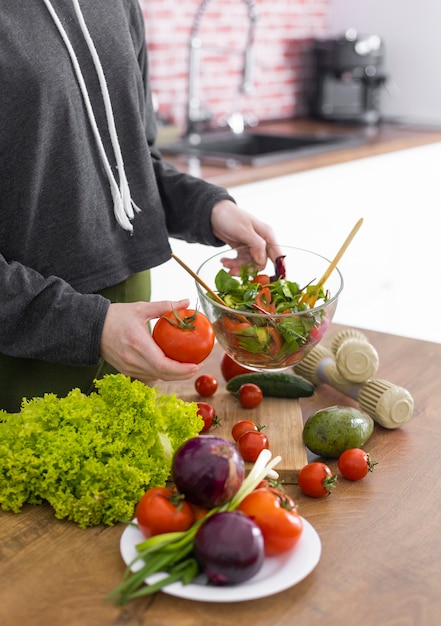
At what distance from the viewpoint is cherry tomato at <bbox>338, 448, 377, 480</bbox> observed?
1157 millimetres

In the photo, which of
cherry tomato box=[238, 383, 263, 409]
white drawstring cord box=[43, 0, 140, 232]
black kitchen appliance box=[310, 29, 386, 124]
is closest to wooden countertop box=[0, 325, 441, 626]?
cherry tomato box=[238, 383, 263, 409]

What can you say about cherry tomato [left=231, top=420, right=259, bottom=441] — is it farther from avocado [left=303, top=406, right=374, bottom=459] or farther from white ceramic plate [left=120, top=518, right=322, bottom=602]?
white ceramic plate [left=120, top=518, right=322, bottom=602]

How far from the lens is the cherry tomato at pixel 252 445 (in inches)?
46.7

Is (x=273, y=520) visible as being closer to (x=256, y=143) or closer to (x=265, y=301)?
(x=265, y=301)

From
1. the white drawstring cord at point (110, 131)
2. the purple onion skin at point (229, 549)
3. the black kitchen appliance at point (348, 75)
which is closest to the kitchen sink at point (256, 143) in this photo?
the black kitchen appliance at point (348, 75)

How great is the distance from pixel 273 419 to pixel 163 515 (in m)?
0.45

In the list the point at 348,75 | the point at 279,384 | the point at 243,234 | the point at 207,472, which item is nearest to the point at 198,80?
the point at 348,75

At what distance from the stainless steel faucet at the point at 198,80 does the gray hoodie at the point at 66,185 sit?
74.9 inches

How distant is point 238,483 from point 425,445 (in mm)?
461

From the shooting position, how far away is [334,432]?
122cm

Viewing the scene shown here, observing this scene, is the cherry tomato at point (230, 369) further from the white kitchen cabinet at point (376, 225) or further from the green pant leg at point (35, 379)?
the white kitchen cabinet at point (376, 225)

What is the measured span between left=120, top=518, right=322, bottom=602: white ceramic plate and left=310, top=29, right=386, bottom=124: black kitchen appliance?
3.37 m

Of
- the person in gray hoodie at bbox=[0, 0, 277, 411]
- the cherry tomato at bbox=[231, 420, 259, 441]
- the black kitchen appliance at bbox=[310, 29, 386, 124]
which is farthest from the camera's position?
the black kitchen appliance at bbox=[310, 29, 386, 124]

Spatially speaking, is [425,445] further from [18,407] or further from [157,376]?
[18,407]
